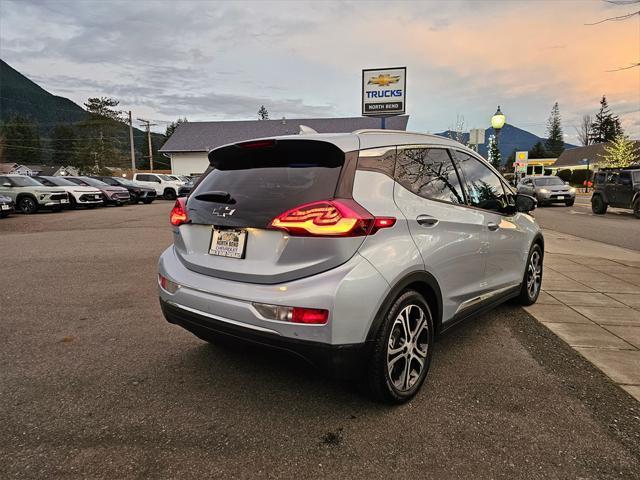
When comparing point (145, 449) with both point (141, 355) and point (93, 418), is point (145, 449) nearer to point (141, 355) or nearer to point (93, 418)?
point (93, 418)

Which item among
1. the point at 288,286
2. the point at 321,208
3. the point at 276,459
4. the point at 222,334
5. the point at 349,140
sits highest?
the point at 349,140

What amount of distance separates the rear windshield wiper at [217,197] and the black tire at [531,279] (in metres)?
3.47

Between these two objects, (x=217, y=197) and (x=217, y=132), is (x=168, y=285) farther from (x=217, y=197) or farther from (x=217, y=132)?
(x=217, y=132)

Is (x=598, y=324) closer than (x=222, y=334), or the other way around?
(x=222, y=334)

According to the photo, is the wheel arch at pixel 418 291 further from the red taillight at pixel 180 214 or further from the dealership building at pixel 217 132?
the dealership building at pixel 217 132

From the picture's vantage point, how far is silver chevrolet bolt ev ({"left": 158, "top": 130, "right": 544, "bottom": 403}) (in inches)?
95.7

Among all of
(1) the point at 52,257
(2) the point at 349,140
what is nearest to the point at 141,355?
(2) the point at 349,140

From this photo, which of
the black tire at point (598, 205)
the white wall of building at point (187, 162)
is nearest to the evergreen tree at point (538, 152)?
the white wall of building at point (187, 162)

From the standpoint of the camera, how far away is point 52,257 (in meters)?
8.19

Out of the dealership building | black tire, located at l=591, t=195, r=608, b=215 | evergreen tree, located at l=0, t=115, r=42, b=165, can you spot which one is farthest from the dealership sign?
evergreen tree, located at l=0, t=115, r=42, b=165

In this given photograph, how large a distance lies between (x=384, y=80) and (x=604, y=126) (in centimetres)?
10245

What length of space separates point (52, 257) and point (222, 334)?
7067mm

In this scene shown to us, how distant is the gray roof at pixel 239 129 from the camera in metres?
50.4

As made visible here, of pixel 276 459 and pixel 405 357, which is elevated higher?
pixel 405 357
